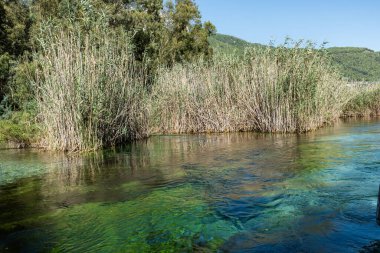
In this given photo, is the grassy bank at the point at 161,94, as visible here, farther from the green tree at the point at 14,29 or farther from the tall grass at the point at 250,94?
the green tree at the point at 14,29

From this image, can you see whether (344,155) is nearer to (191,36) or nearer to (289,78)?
(289,78)

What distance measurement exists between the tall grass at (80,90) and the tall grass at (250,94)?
3711mm

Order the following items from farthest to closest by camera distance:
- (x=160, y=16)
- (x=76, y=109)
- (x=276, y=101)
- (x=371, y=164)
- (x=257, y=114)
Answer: (x=160, y=16)
(x=257, y=114)
(x=276, y=101)
(x=76, y=109)
(x=371, y=164)

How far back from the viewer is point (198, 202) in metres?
5.21

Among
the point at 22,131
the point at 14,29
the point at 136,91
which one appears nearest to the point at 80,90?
the point at 136,91

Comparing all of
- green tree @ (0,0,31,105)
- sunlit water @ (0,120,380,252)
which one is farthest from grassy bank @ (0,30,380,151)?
green tree @ (0,0,31,105)

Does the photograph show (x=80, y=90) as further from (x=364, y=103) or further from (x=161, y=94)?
(x=364, y=103)

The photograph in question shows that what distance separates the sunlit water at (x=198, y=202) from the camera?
3.86 metres

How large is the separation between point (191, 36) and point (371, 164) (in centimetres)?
2615

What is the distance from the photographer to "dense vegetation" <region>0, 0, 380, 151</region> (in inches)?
398

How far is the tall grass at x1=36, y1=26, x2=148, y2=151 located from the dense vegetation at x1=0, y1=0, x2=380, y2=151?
3 cm

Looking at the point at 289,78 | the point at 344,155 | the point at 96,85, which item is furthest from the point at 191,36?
the point at 344,155

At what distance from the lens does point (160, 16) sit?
30172 mm

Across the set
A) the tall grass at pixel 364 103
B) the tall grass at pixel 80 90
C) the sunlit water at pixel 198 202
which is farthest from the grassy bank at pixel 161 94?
the tall grass at pixel 364 103
